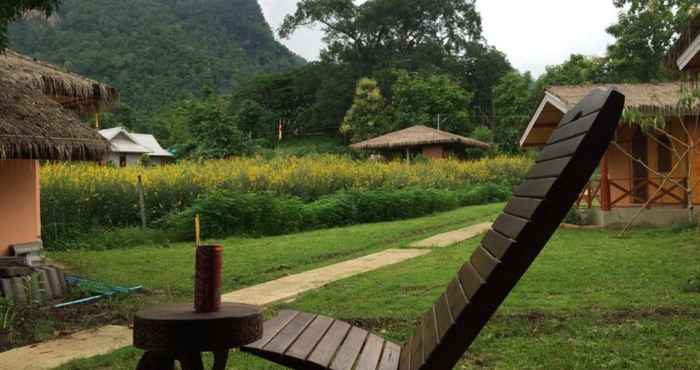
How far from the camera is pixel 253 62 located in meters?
88.2

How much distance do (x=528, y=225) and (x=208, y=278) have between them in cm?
112

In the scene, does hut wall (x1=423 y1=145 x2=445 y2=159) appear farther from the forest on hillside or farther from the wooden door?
the wooden door

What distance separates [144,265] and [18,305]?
3156 millimetres

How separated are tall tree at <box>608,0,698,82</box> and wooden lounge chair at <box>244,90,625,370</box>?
30056 millimetres

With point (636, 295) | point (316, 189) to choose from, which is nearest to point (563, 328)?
point (636, 295)

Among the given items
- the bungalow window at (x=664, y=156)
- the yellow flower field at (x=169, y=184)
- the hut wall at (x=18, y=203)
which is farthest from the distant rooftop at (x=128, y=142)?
the hut wall at (x=18, y=203)

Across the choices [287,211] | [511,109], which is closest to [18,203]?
[287,211]

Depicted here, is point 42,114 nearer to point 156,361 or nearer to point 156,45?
point 156,361

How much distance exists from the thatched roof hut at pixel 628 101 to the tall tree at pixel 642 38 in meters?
16.0

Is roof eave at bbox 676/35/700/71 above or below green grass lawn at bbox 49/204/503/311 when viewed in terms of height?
above

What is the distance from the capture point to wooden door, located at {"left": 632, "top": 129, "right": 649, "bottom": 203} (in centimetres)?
1512

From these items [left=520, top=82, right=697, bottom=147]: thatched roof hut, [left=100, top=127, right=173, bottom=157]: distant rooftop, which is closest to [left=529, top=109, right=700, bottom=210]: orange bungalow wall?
[left=520, top=82, right=697, bottom=147]: thatched roof hut

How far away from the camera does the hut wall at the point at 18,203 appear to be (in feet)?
28.3

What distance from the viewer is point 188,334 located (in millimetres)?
2238
